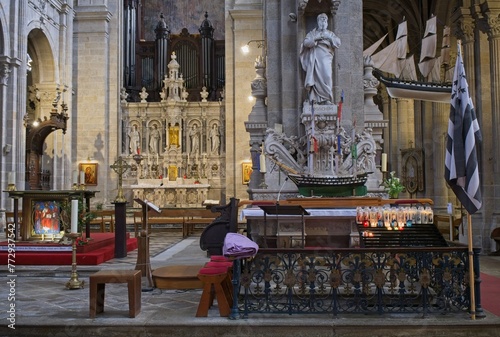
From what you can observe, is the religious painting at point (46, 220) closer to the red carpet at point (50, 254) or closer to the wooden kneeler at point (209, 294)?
the red carpet at point (50, 254)

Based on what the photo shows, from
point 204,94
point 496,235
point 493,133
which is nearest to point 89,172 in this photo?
point 204,94

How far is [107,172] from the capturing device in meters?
21.5

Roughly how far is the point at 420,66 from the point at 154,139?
1041cm

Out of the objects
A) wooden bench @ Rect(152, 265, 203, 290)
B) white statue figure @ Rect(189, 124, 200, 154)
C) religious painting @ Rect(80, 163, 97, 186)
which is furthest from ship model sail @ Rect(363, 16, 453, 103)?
religious painting @ Rect(80, 163, 97, 186)

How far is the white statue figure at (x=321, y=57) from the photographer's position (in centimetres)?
1027

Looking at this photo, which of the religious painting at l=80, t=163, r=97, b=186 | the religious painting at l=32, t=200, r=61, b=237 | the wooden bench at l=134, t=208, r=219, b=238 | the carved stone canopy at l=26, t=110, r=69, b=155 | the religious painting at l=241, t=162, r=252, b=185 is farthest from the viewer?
the religious painting at l=80, t=163, r=97, b=186

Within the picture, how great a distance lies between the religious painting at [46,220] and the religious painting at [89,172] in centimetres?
1148

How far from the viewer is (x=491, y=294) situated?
6641 mm

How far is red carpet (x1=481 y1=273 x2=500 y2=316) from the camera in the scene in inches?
227

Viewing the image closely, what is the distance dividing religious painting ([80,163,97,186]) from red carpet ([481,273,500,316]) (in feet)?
52.2

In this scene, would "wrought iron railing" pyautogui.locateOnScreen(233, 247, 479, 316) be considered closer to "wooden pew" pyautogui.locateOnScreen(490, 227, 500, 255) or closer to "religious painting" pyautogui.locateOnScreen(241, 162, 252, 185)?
"wooden pew" pyautogui.locateOnScreen(490, 227, 500, 255)

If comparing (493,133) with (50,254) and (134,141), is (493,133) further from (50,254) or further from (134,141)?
(134,141)

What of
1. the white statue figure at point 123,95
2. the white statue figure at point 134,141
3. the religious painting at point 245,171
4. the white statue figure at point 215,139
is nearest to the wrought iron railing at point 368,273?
the religious painting at point 245,171

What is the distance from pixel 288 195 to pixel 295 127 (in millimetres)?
1519
